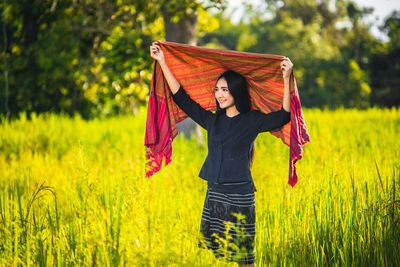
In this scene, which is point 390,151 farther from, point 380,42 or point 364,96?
point 380,42

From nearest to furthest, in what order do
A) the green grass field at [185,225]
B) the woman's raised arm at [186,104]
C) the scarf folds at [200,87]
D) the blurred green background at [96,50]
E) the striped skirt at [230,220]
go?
the green grass field at [185,225], the striped skirt at [230,220], the scarf folds at [200,87], the woman's raised arm at [186,104], the blurred green background at [96,50]

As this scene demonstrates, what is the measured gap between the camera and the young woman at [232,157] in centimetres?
215

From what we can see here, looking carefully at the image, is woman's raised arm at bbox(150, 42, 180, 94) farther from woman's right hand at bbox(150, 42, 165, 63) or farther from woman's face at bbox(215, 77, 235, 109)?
woman's face at bbox(215, 77, 235, 109)

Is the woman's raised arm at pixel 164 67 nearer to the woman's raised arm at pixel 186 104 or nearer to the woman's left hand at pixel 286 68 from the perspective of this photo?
the woman's raised arm at pixel 186 104

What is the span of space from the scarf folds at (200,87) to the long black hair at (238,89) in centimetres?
6

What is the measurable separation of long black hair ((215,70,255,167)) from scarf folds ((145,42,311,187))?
0.19ft

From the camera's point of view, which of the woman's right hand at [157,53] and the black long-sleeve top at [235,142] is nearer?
the black long-sleeve top at [235,142]

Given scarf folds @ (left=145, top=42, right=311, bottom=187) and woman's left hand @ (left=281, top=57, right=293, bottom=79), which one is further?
scarf folds @ (left=145, top=42, right=311, bottom=187)

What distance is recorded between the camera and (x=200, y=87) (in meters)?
2.56

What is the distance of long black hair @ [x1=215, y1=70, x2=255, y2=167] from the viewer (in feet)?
7.60

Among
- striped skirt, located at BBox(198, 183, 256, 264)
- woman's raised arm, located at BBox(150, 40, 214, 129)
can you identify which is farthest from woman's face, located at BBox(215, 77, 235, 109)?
striped skirt, located at BBox(198, 183, 256, 264)

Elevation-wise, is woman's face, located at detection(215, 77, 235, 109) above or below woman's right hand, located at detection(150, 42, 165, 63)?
below

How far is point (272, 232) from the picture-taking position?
2596mm

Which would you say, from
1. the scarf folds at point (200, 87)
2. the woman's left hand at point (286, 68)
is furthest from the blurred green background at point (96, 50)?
the woman's left hand at point (286, 68)
